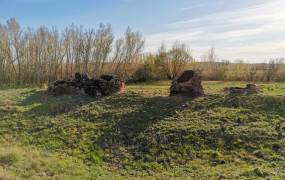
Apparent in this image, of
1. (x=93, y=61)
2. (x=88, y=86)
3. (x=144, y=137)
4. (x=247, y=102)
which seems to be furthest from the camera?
(x=93, y=61)

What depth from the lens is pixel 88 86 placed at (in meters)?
17.9

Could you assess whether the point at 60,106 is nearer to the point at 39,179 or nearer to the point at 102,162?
the point at 102,162

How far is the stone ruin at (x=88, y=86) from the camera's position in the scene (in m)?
17.7

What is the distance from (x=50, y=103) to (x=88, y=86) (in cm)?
233

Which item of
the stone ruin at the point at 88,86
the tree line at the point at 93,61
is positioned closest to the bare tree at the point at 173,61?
the tree line at the point at 93,61

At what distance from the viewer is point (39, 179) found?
8.34 meters

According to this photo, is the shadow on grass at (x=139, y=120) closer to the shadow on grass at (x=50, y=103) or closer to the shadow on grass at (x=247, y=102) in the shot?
the shadow on grass at (x=247, y=102)

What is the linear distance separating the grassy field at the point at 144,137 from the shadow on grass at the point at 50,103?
0.16 ft

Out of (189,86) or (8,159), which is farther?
(189,86)

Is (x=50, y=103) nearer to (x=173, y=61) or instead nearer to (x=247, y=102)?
(x=247, y=102)

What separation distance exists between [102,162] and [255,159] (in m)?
4.54

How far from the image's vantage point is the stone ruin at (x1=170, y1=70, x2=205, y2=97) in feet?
53.2

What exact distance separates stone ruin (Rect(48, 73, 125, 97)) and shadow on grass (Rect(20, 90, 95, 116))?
491 mm

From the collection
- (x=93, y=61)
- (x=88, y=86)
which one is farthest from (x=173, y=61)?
(x=88, y=86)
